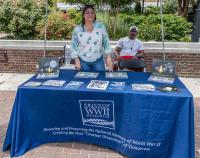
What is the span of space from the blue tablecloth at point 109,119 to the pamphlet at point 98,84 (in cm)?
8

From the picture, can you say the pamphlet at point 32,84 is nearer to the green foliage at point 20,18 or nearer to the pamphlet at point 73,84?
the pamphlet at point 73,84

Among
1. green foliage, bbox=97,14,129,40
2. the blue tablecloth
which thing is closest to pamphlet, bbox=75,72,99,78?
the blue tablecloth

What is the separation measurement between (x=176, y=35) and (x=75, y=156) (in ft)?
19.0

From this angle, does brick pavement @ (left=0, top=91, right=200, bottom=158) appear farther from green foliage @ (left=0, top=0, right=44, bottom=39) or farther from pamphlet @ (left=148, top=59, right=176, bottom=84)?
green foliage @ (left=0, top=0, right=44, bottom=39)

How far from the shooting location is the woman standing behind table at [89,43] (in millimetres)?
4617

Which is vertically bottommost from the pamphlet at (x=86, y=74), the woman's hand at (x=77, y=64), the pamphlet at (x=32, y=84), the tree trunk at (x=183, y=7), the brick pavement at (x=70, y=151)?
the brick pavement at (x=70, y=151)

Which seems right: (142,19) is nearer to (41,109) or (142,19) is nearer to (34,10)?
(34,10)

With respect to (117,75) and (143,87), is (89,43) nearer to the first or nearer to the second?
(117,75)

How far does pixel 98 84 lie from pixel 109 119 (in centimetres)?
45

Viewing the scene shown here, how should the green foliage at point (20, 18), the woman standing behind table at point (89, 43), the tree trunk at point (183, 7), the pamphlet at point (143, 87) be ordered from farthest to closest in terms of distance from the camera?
1. the tree trunk at point (183, 7)
2. the green foliage at point (20, 18)
3. the woman standing behind table at point (89, 43)
4. the pamphlet at point (143, 87)

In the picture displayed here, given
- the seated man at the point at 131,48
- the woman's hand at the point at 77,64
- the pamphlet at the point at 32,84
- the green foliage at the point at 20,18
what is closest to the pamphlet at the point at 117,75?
the woman's hand at the point at 77,64

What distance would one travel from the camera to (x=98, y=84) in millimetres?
3922

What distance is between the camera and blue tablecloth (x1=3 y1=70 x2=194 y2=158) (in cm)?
359

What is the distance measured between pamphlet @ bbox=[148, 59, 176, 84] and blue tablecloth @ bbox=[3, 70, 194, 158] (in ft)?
0.43
